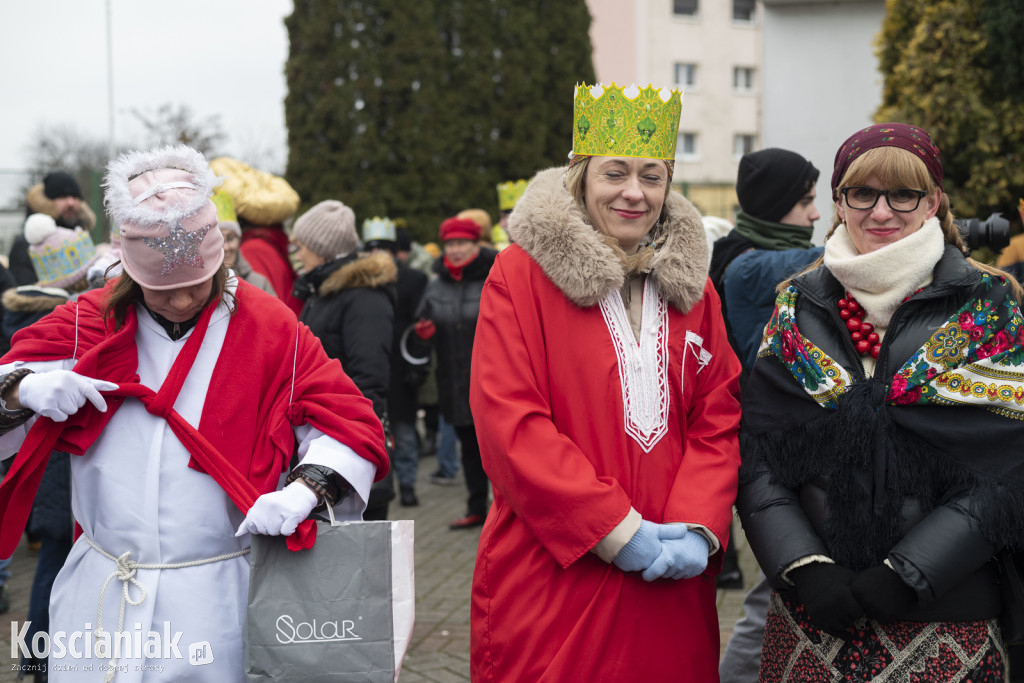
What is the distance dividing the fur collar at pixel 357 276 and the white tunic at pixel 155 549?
8.58 feet

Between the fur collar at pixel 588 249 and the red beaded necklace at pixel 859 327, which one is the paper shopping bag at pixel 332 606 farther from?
the red beaded necklace at pixel 859 327

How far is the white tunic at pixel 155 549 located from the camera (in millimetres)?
2523

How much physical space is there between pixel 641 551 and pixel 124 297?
1.52 m

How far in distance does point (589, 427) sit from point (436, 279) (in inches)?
214

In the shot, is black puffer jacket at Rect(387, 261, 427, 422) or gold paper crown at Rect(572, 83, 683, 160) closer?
gold paper crown at Rect(572, 83, 683, 160)

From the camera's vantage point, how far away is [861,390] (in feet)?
8.32

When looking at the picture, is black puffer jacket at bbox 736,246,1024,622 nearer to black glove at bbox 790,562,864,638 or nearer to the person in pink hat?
black glove at bbox 790,562,864,638

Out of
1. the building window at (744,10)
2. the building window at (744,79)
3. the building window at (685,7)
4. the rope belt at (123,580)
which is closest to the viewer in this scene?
the rope belt at (123,580)

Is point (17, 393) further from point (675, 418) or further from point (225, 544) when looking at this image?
point (675, 418)

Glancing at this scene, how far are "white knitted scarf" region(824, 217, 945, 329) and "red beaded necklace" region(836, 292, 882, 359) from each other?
22 mm

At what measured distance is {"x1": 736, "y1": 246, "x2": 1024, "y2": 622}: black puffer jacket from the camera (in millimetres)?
2416

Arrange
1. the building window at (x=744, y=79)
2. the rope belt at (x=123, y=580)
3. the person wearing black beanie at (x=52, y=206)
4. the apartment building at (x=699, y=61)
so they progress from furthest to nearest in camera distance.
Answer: the building window at (x=744, y=79) < the apartment building at (x=699, y=61) < the person wearing black beanie at (x=52, y=206) < the rope belt at (x=123, y=580)
